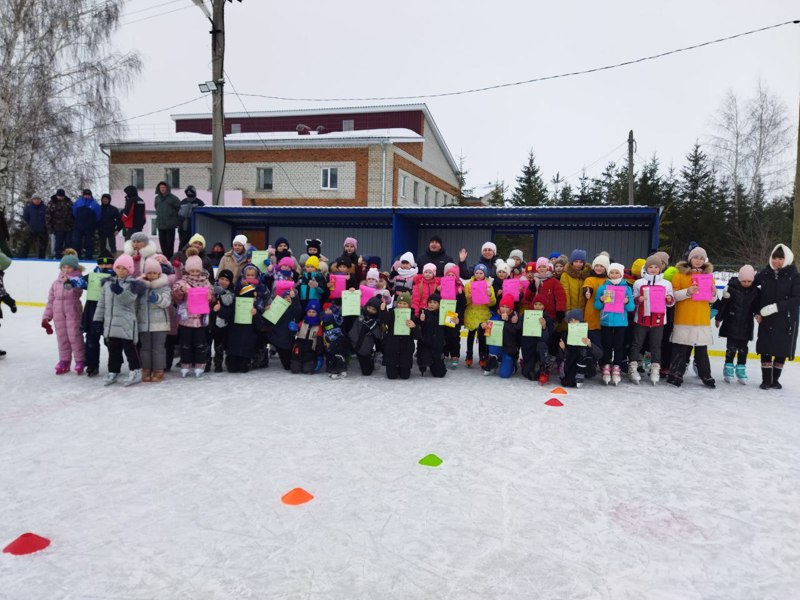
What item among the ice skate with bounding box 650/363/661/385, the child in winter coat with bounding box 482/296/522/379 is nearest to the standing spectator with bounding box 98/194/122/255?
the child in winter coat with bounding box 482/296/522/379

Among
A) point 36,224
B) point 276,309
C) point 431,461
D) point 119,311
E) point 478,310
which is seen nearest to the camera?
point 431,461

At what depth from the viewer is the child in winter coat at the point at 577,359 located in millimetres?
5859

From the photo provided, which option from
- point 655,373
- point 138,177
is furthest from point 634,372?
point 138,177

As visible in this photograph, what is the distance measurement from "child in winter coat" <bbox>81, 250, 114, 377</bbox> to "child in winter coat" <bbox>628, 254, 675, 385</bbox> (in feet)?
19.6

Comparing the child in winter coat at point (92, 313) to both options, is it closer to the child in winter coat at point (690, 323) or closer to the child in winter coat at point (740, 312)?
the child in winter coat at point (690, 323)

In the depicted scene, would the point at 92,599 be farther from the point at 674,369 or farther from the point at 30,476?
the point at 674,369

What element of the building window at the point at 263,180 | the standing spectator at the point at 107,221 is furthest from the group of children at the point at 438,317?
the building window at the point at 263,180

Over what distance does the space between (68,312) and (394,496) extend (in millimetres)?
4883

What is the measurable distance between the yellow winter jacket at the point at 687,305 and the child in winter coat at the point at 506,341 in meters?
1.86

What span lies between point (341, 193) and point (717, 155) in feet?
67.5

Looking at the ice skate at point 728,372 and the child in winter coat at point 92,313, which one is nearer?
the child in winter coat at point 92,313

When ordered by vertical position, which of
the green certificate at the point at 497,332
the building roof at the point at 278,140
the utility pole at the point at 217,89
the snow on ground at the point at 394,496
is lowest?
the snow on ground at the point at 394,496

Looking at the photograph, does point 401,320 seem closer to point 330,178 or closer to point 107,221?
point 107,221

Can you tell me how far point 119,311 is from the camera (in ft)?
17.7
